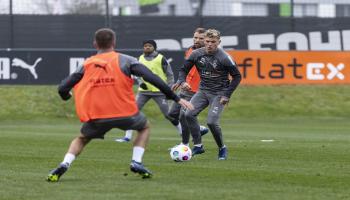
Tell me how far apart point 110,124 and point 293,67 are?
22.4m

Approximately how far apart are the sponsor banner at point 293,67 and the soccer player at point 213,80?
17.3 meters

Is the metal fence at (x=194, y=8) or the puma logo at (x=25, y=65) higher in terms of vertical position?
the metal fence at (x=194, y=8)

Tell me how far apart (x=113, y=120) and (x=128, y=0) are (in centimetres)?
2781

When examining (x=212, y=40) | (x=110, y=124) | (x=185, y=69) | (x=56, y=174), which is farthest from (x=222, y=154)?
(x=56, y=174)

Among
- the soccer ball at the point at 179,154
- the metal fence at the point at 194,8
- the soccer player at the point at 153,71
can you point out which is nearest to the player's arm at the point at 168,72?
the soccer player at the point at 153,71

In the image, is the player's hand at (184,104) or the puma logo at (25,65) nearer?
the player's hand at (184,104)

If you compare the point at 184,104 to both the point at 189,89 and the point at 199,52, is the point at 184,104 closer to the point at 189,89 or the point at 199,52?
the point at 199,52

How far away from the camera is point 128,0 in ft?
127

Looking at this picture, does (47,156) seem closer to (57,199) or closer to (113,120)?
(113,120)

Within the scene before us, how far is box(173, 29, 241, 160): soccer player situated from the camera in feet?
48.5

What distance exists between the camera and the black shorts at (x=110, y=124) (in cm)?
1128

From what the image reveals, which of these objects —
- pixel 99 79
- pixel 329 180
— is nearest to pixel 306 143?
pixel 329 180

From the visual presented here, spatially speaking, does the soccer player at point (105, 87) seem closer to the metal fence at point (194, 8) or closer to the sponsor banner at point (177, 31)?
the sponsor banner at point (177, 31)

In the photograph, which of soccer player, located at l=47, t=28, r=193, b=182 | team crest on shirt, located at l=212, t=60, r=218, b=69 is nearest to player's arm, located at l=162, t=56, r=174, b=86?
team crest on shirt, located at l=212, t=60, r=218, b=69
